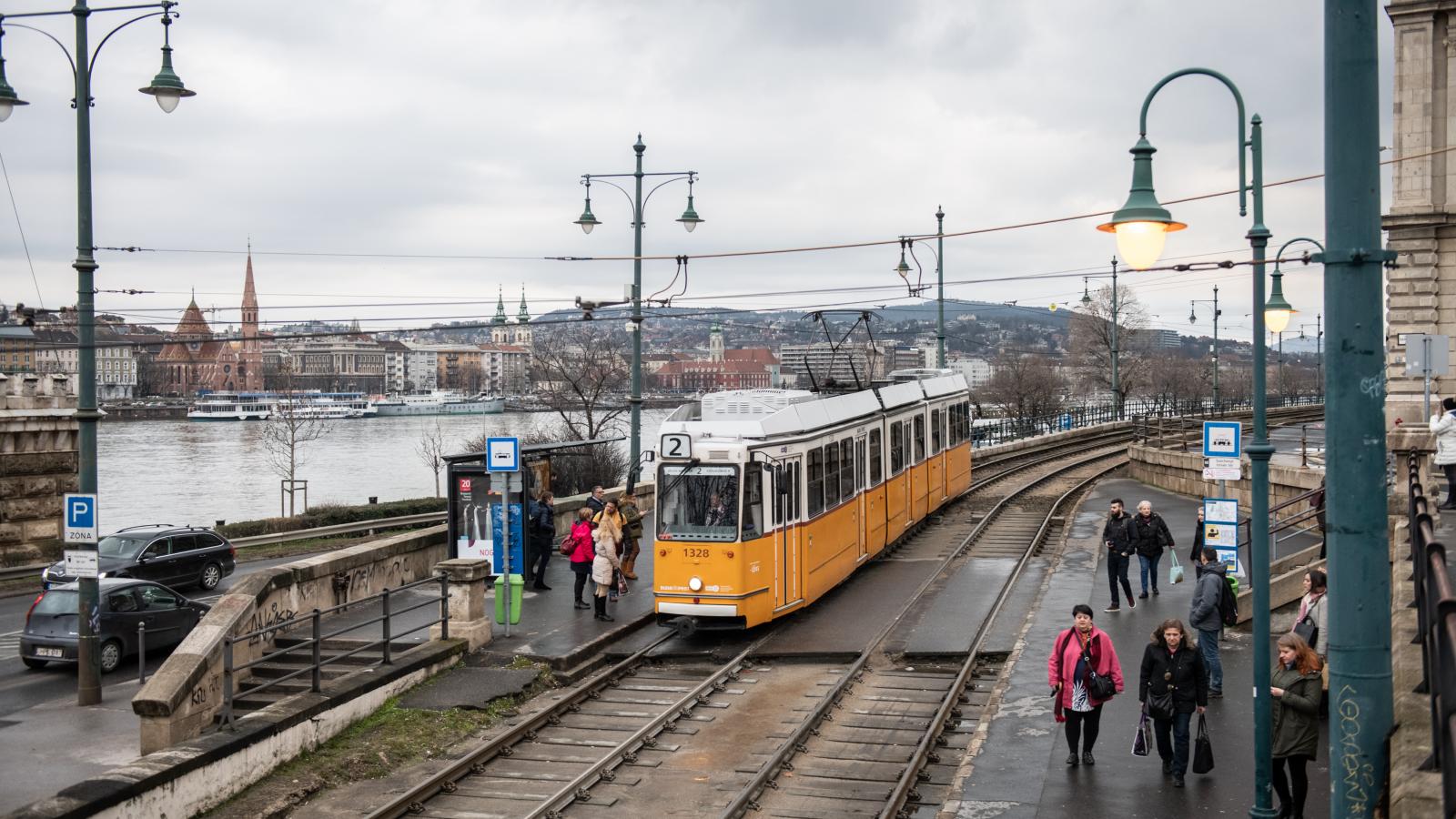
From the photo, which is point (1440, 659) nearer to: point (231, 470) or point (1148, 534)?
point (1148, 534)

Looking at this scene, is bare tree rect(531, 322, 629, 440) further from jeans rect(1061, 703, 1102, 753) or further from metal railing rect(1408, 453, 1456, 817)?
metal railing rect(1408, 453, 1456, 817)

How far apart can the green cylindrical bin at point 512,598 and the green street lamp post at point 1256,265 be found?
34.5 feet

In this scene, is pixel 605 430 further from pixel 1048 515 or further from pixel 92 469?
pixel 92 469

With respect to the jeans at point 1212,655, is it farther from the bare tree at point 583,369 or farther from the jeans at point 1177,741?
the bare tree at point 583,369

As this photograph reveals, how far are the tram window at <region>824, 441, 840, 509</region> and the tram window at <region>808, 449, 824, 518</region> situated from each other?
185mm

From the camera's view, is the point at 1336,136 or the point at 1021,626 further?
the point at 1021,626

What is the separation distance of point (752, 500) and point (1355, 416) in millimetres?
11486

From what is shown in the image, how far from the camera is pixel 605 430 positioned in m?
71.3

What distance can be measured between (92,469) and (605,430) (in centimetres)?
5636

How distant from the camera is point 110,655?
688 inches

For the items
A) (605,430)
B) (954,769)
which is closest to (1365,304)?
(954,769)

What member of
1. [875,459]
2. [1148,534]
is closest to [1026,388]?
[875,459]

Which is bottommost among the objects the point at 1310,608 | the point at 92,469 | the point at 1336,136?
the point at 1310,608

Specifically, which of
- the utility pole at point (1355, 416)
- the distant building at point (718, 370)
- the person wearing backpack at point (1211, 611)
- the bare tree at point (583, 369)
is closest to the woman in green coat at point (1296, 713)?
the person wearing backpack at point (1211, 611)
